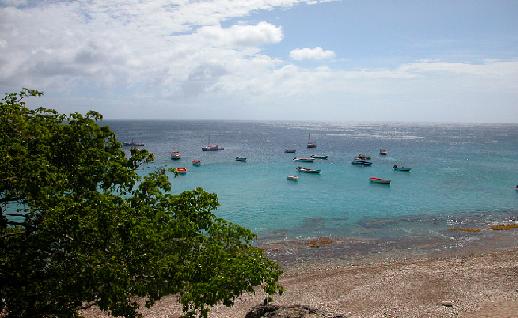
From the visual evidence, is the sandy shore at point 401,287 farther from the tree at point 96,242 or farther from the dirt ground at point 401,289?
the tree at point 96,242

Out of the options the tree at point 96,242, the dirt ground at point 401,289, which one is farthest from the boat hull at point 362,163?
the tree at point 96,242

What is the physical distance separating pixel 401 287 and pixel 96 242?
24223 millimetres

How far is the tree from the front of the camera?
1102 cm

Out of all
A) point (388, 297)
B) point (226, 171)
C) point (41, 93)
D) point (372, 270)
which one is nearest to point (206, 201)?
point (41, 93)

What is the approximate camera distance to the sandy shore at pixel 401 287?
24734mm

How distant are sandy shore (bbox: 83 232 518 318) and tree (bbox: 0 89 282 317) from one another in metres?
11.0

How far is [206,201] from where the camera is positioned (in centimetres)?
1369

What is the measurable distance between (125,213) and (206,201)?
2.94 metres

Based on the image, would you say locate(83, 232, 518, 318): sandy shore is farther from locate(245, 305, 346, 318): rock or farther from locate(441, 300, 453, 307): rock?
locate(245, 305, 346, 318): rock

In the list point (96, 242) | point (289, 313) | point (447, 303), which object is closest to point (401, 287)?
point (447, 303)

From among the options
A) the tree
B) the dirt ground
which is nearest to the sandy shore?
the dirt ground

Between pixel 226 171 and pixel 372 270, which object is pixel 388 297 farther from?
pixel 226 171

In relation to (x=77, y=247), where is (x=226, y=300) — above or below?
below

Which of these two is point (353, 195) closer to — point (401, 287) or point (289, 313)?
point (401, 287)
